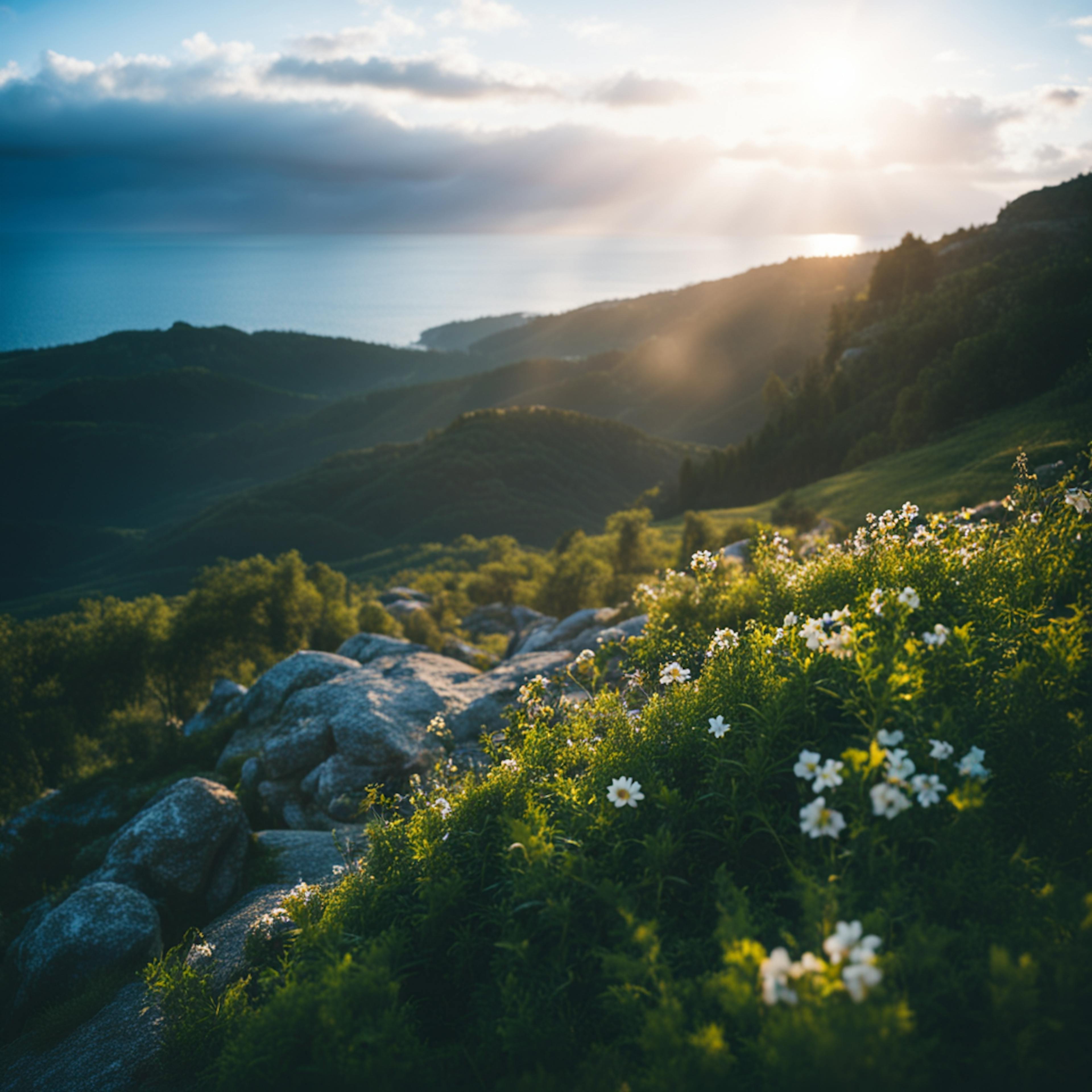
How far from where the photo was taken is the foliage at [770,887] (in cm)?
284

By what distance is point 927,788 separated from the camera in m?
3.49

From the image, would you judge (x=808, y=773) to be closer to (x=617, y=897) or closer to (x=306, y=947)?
(x=617, y=897)

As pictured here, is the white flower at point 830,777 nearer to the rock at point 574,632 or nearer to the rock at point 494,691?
the rock at point 494,691

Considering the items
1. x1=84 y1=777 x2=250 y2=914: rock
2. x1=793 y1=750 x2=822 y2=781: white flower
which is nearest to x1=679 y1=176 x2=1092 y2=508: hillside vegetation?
x1=793 y1=750 x2=822 y2=781: white flower

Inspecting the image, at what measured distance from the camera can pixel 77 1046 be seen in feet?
23.2

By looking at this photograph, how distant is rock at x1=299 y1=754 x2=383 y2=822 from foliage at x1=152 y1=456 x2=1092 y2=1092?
307 inches

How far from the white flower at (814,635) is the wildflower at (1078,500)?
2.56m

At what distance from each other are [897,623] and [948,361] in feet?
176

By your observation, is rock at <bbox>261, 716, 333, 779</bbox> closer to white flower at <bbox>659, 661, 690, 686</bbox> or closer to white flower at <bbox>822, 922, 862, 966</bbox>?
white flower at <bbox>659, 661, 690, 686</bbox>

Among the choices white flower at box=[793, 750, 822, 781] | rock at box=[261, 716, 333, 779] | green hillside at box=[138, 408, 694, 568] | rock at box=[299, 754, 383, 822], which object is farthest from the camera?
green hillside at box=[138, 408, 694, 568]

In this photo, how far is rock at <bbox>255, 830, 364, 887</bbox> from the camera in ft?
33.6

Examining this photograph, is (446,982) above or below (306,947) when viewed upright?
below

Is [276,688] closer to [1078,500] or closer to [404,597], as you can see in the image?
[1078,500]

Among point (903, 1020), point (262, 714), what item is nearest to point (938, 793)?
point (903, 1020)
